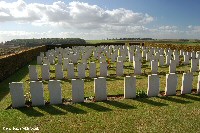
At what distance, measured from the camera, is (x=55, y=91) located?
357 inches

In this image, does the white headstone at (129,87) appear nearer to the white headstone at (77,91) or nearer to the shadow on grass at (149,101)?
the shadow on grass at (149,101)

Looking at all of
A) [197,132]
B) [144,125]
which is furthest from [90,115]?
[197,132]

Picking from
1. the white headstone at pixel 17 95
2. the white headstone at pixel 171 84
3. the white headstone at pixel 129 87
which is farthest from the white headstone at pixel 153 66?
the white headstone at pixel 17 95

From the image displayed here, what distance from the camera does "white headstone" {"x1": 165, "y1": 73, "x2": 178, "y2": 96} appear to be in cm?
1005

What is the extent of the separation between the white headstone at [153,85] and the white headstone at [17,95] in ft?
16.6

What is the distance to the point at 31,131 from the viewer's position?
677cm

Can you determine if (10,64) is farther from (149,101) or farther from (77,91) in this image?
(149,101)

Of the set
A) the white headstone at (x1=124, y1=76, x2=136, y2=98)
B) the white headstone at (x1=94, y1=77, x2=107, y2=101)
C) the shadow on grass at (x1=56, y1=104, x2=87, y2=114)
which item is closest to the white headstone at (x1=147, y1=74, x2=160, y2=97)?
the white headstone at (x1=124, y1=76, x2=136, y2=98)

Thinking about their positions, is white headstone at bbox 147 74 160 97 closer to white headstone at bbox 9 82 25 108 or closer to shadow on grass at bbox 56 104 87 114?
shadow on grass at bbox 56 104 87 114

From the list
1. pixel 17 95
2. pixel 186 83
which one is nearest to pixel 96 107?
pixel 17 95

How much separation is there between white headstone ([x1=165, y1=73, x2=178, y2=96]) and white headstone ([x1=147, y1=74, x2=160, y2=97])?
1.47ft

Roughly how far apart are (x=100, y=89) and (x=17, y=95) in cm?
316

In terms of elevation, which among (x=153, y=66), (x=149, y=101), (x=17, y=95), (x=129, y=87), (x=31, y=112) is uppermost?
(x=153, y=66)

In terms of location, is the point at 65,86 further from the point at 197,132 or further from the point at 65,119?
the point at 197,132
